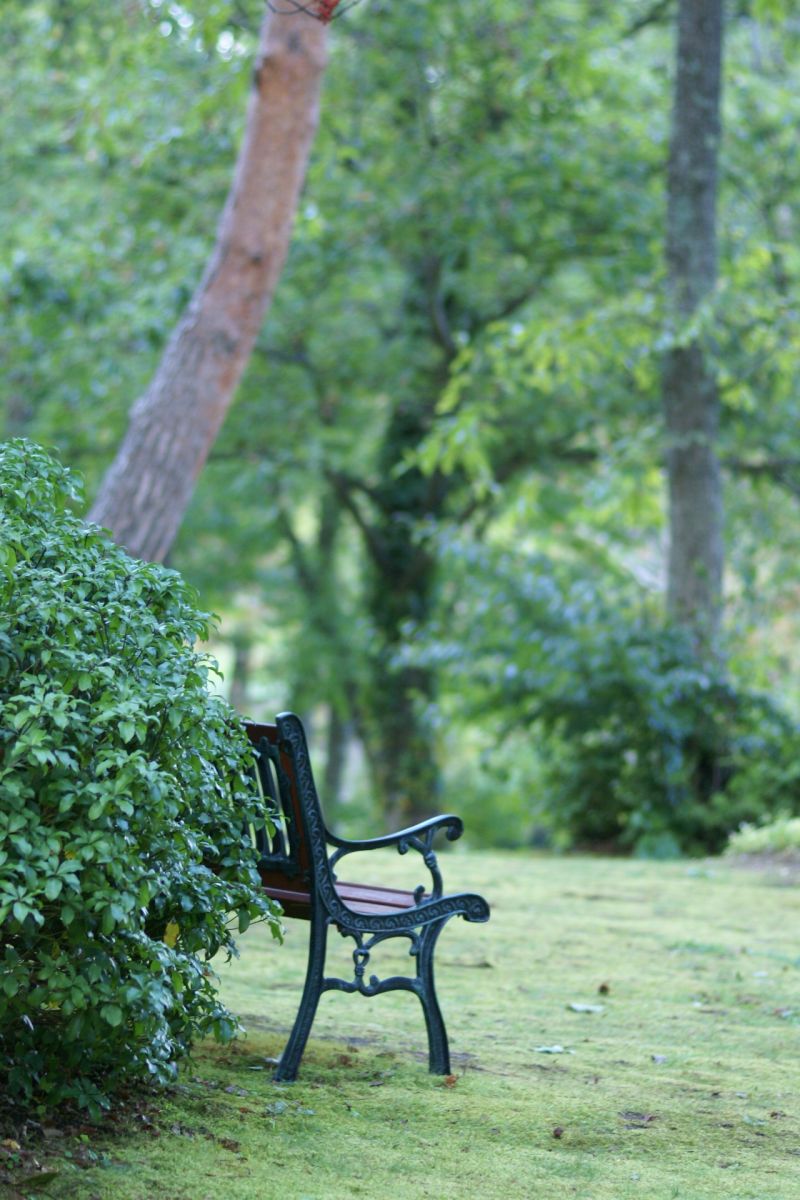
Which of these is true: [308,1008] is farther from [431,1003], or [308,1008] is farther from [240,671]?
[240,671]

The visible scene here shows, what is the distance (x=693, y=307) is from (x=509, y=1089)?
29.9 feet

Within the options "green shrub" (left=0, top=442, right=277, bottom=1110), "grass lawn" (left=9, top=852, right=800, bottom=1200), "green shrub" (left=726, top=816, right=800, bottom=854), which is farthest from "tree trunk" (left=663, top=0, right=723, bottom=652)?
"green shrub" (left=0, top=442, right=277, bottom=1110)

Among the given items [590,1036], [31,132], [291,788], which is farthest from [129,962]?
[31,132]

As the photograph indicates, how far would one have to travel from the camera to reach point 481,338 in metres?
15.6

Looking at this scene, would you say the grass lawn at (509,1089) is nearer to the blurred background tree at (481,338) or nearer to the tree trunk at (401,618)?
the blurred background tree at (481,338)

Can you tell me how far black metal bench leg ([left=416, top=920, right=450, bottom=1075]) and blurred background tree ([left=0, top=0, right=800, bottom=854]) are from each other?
689 cm

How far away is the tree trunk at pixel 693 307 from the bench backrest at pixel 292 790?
8.34 metres

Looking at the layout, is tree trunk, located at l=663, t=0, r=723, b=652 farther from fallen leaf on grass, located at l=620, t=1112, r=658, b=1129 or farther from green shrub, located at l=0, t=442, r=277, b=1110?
green shrub, located at l=0, t=442, r=277, b=1110

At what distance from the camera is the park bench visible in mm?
4059

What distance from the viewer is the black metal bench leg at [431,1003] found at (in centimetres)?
420

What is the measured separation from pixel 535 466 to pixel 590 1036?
13.1 m

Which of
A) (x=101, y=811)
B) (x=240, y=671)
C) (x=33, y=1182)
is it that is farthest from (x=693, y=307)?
(x=240, y=671)

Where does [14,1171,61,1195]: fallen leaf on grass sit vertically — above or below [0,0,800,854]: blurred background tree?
below

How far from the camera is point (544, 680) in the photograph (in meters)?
11.2
